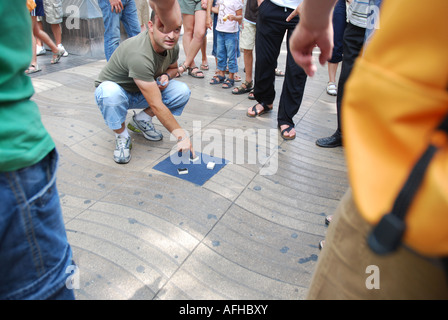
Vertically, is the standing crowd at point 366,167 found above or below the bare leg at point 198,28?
above

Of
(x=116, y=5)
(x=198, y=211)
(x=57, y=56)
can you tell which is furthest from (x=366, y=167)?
(x=57, y=56)

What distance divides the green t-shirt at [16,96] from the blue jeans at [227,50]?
438 cm

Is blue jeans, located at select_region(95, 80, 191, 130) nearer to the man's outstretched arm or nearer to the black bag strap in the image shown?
the man's outstretched arm

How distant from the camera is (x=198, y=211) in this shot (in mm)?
2480

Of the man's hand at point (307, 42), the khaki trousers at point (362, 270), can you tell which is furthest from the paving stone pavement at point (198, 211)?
the man's hand at point (307, 42)

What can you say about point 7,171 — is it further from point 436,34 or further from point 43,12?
point 43,12

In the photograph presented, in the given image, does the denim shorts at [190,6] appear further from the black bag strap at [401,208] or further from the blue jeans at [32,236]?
the black bag strap at [401,208]

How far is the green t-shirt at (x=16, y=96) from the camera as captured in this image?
84cm

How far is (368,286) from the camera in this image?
0.85m

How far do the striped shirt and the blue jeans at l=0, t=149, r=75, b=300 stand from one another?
284 centimetres

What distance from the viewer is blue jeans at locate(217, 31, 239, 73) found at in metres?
5.04

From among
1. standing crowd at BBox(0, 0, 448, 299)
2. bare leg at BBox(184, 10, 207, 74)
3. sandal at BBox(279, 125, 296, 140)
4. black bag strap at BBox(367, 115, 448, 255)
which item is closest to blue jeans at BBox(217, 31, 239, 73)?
bare leg at BBox(184, 10, 207, 74)

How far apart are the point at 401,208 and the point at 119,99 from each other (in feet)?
9.18
